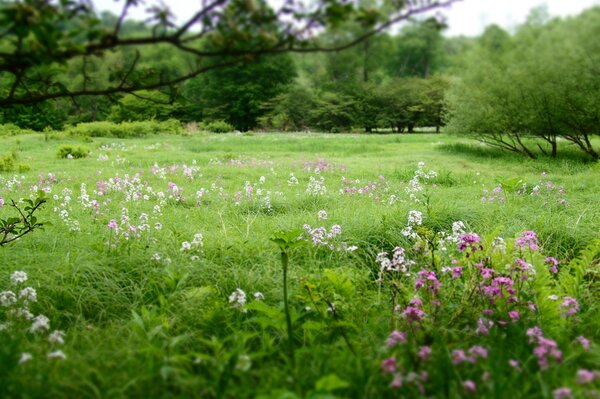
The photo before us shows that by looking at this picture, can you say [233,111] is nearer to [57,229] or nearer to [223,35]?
[57,229]

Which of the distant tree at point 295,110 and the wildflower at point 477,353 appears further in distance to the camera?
the distant tree at point 295,110

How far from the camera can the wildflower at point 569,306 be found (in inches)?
116

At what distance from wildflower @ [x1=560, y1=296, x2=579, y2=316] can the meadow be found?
0.02m

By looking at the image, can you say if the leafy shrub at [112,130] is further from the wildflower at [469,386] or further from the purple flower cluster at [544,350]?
the wildflower at [469,386]

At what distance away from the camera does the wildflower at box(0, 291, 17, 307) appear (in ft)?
9.59

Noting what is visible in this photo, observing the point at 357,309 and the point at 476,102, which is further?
the point at 476,102

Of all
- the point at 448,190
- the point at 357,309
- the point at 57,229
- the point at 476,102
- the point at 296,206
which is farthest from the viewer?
the point at 476,102

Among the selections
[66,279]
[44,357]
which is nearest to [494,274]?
[44,357]

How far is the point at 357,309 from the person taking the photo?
3.53 m

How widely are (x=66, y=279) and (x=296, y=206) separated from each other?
13.8 ft

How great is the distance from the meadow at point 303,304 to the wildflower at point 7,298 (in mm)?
29

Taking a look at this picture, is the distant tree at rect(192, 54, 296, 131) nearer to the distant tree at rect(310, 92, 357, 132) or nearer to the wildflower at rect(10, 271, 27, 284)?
the distant tree at rect(310, 92, 357, 132)

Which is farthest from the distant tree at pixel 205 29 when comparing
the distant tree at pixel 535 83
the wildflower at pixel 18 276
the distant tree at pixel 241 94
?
the distant tree at pixel 241 94

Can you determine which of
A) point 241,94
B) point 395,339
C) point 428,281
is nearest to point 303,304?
point 428,281
